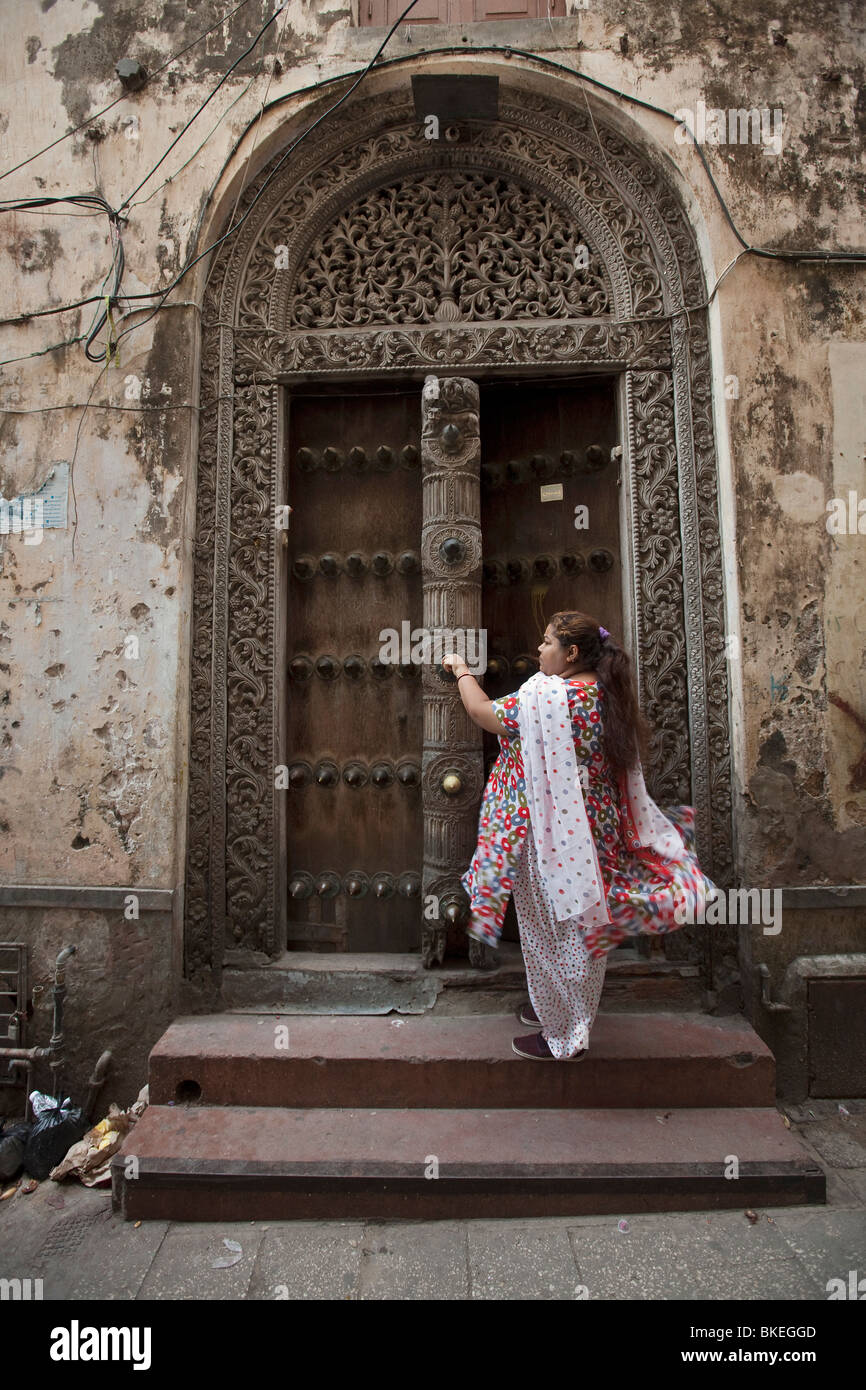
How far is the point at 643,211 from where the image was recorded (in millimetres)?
3447

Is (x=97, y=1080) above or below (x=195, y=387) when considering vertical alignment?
below

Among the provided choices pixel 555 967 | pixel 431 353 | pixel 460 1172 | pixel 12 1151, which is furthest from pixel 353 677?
pixel 12 1151

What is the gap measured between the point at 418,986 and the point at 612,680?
1.56 metres

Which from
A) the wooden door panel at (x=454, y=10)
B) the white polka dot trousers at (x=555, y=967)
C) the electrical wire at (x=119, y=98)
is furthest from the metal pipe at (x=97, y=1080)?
the wooden door panel at (x=454, y=10)

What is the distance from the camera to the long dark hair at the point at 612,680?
2.64m

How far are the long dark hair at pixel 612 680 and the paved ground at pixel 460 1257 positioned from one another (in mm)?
1450

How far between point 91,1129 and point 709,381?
13.1 feet

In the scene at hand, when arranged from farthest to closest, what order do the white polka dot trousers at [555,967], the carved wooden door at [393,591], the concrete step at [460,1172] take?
the carved wooden door at [393,591], the white polka dot trousers at [555,967], the concrete step at [460,1172]

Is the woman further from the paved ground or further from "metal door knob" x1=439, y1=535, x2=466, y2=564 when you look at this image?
"metal door knob" x1=439, y1=535, x2=466, y2=564

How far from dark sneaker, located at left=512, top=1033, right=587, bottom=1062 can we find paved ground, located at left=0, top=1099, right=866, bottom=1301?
487 millimetres

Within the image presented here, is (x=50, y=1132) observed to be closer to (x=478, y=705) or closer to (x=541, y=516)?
(x=478, y=705)

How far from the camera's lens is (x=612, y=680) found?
104 inches

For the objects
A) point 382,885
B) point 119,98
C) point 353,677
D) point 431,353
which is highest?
point 119,98

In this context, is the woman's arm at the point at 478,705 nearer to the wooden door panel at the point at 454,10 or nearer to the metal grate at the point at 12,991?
the metal grate at the point at 12,991
